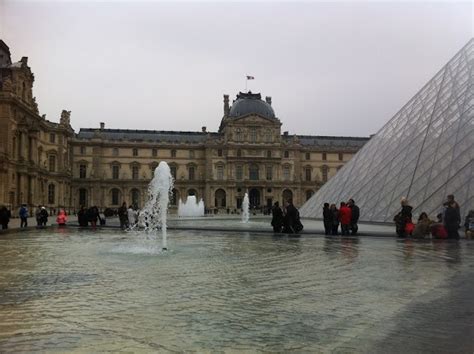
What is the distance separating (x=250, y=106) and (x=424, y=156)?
216 feet

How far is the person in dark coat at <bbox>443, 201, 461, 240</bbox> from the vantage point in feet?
53.1

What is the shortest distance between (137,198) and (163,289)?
79.7 m

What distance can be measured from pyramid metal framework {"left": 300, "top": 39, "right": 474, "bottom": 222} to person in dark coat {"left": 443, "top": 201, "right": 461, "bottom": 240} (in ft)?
9.39

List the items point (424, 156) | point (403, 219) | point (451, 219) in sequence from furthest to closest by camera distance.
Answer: point (424, 156)
point (403, 219)
point (451, 219)

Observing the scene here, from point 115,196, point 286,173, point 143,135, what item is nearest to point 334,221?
point 286,173

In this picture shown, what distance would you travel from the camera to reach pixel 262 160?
85562mm

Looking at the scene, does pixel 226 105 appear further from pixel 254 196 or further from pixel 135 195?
pixel 135 195

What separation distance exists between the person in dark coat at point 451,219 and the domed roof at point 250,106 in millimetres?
70126

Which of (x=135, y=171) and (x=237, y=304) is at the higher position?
(x=135, y=171)

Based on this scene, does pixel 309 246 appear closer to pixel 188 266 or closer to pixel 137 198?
pixel 188 266

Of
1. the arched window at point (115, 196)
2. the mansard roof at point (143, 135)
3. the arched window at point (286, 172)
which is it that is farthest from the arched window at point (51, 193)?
the arched window at point (286, 172)

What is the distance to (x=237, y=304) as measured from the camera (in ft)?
20.2

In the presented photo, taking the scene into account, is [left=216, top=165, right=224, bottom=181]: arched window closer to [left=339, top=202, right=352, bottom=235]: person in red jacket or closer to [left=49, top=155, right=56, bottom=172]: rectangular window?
[left=49, top=155, right=56, bottom=172]: rectangular window

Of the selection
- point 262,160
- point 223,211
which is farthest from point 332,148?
point 223,211
